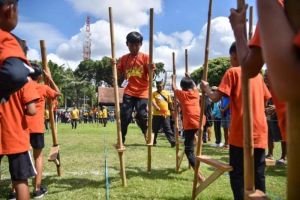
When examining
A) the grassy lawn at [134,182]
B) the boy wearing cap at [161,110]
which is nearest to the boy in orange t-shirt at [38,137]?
the grassy lawn at [134,182]

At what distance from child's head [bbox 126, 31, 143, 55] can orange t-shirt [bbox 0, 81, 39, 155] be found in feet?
10.5

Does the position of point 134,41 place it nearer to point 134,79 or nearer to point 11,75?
point 134,79

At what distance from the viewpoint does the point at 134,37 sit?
6812 mm

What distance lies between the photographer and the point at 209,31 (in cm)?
462

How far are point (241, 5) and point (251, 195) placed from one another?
3.38 ft

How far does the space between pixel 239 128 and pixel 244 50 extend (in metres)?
2.28

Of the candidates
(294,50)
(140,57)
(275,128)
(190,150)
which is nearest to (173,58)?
(140,57)

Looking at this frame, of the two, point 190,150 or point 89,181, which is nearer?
point 89,181

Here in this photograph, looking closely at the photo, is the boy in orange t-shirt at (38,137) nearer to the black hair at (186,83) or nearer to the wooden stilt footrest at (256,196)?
the black hair at (186,83)

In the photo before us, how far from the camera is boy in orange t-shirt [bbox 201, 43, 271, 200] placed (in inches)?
154

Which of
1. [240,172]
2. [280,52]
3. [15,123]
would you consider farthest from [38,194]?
[280,52]

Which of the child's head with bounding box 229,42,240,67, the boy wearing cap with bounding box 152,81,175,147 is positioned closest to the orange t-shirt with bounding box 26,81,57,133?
the child's head with bounding box 229,42,240,67

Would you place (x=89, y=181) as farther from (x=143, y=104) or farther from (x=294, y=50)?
(x=294, y=50)

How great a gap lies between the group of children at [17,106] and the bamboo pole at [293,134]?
174 centimetres
